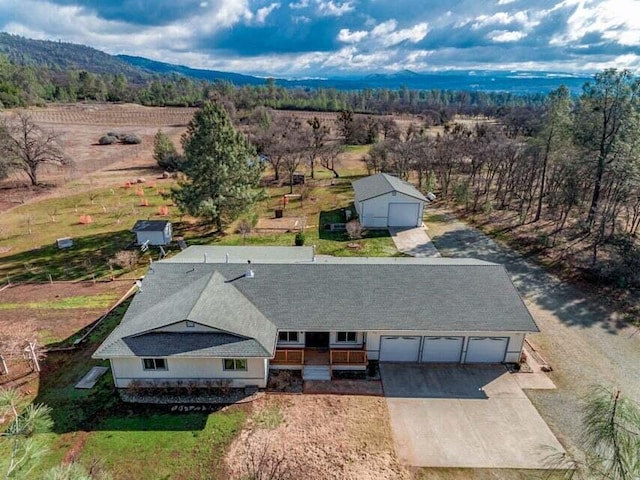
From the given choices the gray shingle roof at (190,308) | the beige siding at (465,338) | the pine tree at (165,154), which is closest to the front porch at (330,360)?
the beige siding at (465,338)

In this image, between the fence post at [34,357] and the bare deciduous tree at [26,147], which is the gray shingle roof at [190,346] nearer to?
the fence post at [34,357]

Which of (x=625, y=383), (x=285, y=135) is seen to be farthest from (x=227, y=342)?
(x=285, y=135)

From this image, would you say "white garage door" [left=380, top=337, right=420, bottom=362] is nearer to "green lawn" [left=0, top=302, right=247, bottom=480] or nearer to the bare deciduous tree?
"green lawn" [left=0, top=302, right=247, bottom=480]

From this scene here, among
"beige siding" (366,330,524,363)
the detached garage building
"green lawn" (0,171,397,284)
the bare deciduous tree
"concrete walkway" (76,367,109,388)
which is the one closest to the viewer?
"concrete walkway" (76,367,109,388)

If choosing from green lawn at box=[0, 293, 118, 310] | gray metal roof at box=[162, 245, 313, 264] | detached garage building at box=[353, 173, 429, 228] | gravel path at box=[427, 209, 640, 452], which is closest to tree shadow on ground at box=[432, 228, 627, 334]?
gravel path at box=[427, 209, 640, 452]

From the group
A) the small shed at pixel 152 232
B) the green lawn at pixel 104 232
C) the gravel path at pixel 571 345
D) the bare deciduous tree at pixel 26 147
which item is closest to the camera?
the gravel path at pixel 571 345

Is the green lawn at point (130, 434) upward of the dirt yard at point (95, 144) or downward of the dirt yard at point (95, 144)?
downward

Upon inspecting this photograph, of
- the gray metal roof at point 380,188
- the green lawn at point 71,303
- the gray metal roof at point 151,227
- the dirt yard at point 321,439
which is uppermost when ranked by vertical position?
the gray metal roof at point 380,188
